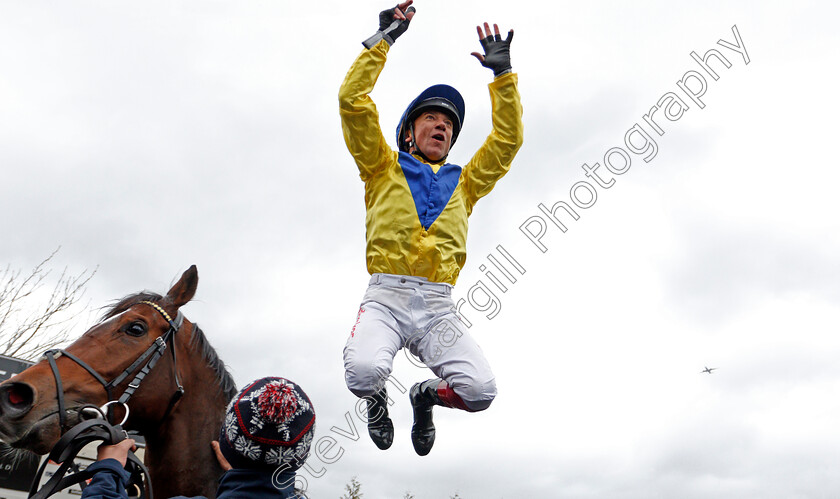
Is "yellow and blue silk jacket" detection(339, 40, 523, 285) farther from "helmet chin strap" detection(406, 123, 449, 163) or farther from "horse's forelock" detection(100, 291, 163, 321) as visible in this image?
"horse's forelock" detection(100, 291, 163, 321)

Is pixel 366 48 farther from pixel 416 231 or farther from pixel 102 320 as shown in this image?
pixel 102 320

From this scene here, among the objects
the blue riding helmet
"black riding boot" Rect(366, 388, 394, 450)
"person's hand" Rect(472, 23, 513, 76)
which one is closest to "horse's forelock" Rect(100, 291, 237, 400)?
"black riding boot" Rect(366, 388, 394, 450)

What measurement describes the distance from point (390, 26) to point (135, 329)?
90.6 inches

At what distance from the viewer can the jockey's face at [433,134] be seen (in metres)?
3.93

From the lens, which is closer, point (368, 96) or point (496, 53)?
point (368, 96)

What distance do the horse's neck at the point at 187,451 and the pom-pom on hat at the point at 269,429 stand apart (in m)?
1.69

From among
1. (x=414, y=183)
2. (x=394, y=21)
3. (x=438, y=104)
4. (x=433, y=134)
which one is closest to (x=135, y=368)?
(x=414, y=183)

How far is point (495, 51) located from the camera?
381 centimetres

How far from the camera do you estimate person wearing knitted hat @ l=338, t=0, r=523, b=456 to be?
338 cm

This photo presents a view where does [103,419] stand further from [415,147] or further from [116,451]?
[415,147]

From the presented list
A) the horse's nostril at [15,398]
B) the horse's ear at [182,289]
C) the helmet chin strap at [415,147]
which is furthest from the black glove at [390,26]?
the horse's nostril at [15,398]

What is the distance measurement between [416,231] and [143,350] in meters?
1.73

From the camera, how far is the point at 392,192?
12.1 feet

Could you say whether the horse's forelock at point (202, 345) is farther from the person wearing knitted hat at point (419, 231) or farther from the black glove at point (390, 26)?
the black glove at point (390, 26)
